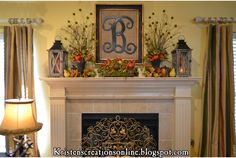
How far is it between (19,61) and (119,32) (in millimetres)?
1440

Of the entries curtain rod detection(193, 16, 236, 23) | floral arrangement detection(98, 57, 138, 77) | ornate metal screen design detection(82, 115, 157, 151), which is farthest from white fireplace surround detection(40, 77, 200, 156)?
curtain rod detection(193, 16, 236, 23)

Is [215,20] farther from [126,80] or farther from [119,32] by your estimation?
[126,80]

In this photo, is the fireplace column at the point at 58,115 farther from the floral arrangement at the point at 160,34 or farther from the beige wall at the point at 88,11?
the floral arrangement at the point at 160,34

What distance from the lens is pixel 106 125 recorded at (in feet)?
11.6

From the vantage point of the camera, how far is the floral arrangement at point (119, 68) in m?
3.33

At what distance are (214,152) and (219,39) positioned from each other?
5.09ft

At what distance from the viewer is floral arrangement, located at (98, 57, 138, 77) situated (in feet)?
10.9

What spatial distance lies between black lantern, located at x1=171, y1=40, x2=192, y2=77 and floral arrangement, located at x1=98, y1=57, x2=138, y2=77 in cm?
55

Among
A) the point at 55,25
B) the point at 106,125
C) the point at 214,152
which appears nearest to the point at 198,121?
the point at 214,152

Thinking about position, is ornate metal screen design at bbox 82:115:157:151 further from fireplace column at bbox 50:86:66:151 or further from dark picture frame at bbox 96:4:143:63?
dark picture frame at bbox 96:4:143:63


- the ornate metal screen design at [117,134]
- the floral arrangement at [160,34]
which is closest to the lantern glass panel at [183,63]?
the floral arrangement at [160,34]

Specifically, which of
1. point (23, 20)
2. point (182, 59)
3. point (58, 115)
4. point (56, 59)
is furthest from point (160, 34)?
point (23, 20)

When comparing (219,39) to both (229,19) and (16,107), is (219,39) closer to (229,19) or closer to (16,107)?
(229,19)

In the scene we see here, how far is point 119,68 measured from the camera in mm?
3348
